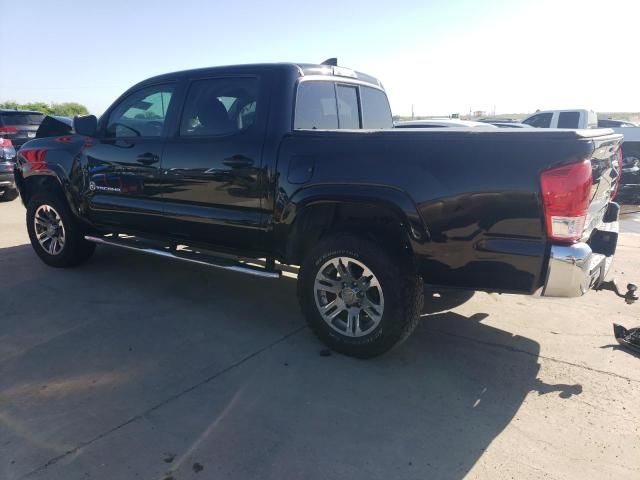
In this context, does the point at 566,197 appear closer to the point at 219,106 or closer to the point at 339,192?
the point at 339,192

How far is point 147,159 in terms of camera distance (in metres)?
4.45

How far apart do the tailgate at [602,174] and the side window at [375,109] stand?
2.13 metres

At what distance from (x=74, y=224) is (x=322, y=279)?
3115mm

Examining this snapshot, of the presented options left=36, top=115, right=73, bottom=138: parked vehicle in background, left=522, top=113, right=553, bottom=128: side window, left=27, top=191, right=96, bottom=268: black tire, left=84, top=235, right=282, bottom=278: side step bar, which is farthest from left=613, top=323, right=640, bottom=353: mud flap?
left=522, top=113, right=553, bottom=128: side window

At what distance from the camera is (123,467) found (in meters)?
2.40

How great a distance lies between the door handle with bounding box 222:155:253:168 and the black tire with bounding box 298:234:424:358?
2.68 ft

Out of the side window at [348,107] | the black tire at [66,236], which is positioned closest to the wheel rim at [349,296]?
the side window at [348,107]

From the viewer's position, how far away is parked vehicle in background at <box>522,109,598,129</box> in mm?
13766

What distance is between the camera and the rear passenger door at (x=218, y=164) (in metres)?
3.83

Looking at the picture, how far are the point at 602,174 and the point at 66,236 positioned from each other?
16.2 ft

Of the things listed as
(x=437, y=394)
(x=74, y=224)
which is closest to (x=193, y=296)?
(x=74, y=224)

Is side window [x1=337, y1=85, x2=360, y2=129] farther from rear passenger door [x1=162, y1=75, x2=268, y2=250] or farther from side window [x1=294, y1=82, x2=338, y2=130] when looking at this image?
rear passenger door [x1=162, y1=75, x2=268, y2=250]

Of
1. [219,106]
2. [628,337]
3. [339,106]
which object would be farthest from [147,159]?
[628,337]

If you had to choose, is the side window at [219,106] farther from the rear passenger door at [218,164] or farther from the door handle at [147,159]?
the door handle at [147,159]
